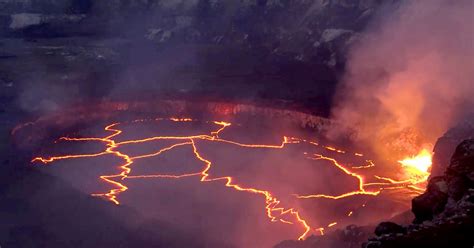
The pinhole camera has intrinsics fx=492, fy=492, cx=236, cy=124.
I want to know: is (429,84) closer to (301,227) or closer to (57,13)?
(301,227)

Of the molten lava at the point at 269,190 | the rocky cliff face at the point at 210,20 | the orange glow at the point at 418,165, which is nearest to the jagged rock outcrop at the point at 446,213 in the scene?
the molten lava at the point at 269,190

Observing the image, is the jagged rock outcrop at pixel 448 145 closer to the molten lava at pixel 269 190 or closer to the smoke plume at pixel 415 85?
the molten lava at pixel 269 190

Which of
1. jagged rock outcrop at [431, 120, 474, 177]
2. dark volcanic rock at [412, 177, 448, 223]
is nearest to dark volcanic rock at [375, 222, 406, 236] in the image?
dark volcanic rock at [412, 177, 448, 223]

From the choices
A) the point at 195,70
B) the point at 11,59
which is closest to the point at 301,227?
the point at 195,70

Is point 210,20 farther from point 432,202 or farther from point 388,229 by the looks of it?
point 388,229

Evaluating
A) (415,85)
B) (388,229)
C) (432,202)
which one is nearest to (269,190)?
(432,202)

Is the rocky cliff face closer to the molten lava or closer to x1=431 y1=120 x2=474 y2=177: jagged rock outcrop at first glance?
the molten lava
